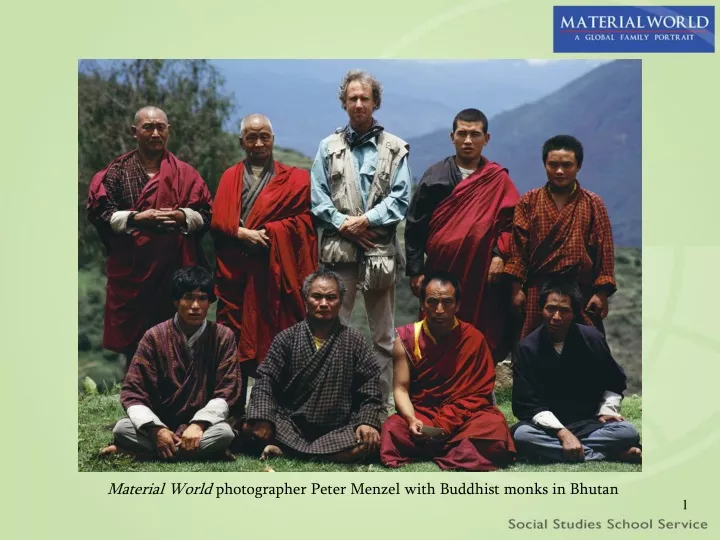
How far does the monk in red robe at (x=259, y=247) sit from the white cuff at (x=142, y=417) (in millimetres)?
794

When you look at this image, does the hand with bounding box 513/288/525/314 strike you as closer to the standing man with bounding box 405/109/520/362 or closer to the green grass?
the standing man with bounding box 405/109/520/362

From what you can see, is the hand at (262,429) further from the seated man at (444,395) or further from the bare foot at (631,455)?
the bare foot at (631,455)

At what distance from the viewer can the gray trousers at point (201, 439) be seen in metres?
7.32

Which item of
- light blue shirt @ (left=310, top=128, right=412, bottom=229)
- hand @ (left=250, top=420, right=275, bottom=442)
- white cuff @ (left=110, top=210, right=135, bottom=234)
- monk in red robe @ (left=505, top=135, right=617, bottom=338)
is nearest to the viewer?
hand @ (left=250, top=420, right=275, bottom=442)

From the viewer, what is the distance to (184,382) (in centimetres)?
743

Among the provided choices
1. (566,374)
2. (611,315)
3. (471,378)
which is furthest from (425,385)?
(611,315)

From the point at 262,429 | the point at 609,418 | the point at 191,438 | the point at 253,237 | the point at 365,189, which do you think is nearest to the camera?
the point at 191,438

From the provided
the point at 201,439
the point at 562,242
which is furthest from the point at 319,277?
the point at 562,242

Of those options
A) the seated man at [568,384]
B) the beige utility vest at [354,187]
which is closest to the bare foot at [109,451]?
the beige utility vest at [354,187]

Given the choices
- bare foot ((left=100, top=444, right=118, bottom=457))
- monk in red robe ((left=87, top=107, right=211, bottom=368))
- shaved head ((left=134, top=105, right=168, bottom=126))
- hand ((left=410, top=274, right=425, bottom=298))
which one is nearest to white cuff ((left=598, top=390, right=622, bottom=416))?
hand ((left=410, top=274, right=425, bottom=298))

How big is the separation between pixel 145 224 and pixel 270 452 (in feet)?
5.84

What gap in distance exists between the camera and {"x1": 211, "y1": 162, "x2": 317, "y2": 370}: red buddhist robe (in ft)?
25.8

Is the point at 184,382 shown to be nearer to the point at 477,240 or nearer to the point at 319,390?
the point at 319,390

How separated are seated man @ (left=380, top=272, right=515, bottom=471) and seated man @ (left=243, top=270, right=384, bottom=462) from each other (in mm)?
162
